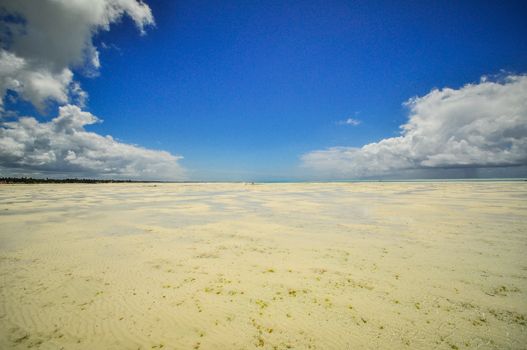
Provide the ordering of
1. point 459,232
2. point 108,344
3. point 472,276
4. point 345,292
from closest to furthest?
point 108,344 → point 345,292 → point 472,276 → point 459,232

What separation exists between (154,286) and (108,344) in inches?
84.5

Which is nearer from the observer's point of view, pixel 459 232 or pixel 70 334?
pixel 70 334

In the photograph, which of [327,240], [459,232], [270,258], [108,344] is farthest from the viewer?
[459,232]

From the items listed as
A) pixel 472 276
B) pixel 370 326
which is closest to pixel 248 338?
pixel 370 326

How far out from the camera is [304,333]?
4.73 m

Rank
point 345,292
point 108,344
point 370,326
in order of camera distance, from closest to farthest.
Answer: point 108,344
point 370,326
point 345,292

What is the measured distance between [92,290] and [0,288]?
2.47 meters

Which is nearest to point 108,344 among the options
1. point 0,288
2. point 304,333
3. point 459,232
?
point 304,333

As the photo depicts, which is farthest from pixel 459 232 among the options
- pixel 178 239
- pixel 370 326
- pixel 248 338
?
pixel 178 239

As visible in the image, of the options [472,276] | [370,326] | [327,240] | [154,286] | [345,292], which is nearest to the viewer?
[370,326]

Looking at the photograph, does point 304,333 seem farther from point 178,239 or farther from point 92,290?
point 178,239

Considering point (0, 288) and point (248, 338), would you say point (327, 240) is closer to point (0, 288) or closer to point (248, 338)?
point (248, 338)

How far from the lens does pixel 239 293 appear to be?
6.21 meters

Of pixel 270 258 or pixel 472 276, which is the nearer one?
pixel 472 276
